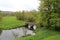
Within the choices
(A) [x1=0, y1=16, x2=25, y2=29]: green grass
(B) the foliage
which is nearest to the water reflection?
(B) the foliage

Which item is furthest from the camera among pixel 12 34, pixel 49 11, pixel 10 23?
pixel 10 23

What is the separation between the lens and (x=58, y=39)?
29953mm

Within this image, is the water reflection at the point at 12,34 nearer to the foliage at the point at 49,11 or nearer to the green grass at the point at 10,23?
the foliage at the point at 49,11

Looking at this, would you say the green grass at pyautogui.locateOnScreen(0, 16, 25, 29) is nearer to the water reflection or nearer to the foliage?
the water reflection

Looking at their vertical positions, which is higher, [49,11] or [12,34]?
[49,11]

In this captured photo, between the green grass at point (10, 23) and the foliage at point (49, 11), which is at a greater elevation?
the foliage at point (49, 11)

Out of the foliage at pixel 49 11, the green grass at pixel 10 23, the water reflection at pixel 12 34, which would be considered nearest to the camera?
the foliage at pixel 49 11

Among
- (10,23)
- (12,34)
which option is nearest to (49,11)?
(12,34)

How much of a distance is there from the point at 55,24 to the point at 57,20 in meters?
1.53

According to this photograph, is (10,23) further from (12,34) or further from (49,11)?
(49,11)

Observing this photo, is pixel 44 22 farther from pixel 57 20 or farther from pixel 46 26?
pixel 57 20

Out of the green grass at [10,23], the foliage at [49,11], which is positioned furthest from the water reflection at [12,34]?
the green grass at [10,23]

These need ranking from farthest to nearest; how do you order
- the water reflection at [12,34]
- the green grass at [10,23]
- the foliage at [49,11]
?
the green grass at [10,23] < the water reflection at [12,34] < the foliage at [49,11]

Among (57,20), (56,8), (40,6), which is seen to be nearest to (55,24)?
(57,20)
